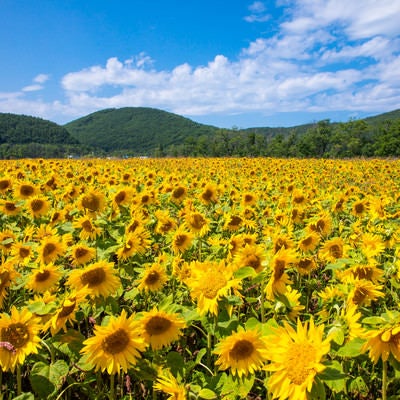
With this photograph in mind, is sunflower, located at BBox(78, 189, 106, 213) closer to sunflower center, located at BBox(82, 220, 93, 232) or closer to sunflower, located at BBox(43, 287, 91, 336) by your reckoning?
sunflower center, located at BBox(82, 220, 93, 232)

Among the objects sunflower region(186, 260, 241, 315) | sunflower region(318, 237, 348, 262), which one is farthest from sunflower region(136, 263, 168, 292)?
sunflower region(318, 237, 348, 262)

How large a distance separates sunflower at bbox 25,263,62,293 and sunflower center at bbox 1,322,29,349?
65cm

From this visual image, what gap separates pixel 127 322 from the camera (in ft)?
5.26

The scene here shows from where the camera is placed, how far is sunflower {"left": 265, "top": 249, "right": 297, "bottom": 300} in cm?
181

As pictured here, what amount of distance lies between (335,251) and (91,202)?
8.02 ft

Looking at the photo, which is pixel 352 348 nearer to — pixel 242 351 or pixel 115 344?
pixel 242 351

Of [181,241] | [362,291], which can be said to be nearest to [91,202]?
[181,241]

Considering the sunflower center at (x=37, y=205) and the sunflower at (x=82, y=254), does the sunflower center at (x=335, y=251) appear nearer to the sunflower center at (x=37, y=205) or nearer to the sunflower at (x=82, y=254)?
the sunflower at (x=82, y=254)

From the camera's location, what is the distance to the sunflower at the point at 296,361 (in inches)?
46.4

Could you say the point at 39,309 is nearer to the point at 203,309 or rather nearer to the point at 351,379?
the point at 203,309

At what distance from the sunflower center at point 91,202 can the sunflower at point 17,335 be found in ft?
6.29

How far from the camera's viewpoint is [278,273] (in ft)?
6.10

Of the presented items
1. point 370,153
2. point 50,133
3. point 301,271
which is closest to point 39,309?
point 301,271

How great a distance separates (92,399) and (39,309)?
666 mm
